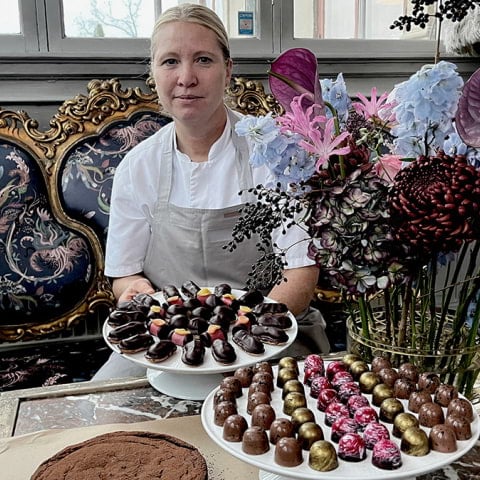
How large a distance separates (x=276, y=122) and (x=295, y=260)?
0.76 meters

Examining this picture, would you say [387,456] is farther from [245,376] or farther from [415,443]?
[245,376]

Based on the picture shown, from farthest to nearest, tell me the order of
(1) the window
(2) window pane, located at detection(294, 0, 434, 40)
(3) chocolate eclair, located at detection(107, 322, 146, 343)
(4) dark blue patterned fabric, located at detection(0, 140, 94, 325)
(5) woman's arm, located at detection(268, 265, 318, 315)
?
(2) window pane, located at detection(294, 0, 434, 40) → (1) the window → (4) dark blue patterned fabric, located at detection(0, 140, 94, 325) → (5) woman's arm, located at detection(268, 265, 318, 315) → (3) chocolate eclair, located at detection(107, 322, 146, 343)

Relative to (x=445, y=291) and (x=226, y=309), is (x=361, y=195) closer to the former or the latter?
A: (x=445, y=291)

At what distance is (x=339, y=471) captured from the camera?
64 centimetres

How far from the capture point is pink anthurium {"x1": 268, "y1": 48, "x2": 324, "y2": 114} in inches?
28.0

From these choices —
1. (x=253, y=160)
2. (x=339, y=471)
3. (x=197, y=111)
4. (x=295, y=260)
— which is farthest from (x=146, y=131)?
(x=339, y=471)

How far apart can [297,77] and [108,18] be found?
174 cm

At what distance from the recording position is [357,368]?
2.66 ft

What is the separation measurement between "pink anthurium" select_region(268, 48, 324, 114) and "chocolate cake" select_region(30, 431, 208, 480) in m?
0.43

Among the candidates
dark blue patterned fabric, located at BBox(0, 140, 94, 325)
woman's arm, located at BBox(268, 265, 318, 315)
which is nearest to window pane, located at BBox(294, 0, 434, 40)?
dark blue patterned fabric, located at BBox(0, 140, 94, 325)

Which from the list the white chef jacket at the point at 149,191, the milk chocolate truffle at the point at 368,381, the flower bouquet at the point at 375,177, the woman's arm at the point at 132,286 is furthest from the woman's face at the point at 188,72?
the milk chocolate truffle at the point at 368,381

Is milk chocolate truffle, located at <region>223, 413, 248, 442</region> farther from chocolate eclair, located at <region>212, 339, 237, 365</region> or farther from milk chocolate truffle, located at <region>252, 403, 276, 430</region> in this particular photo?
chocolate eclair, located at <region>212, 339, 237, 365</region>

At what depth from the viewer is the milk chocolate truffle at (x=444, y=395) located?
0.73 m

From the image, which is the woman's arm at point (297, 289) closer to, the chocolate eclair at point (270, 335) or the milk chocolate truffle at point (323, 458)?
the chocolate eclair at point (270, 335)
